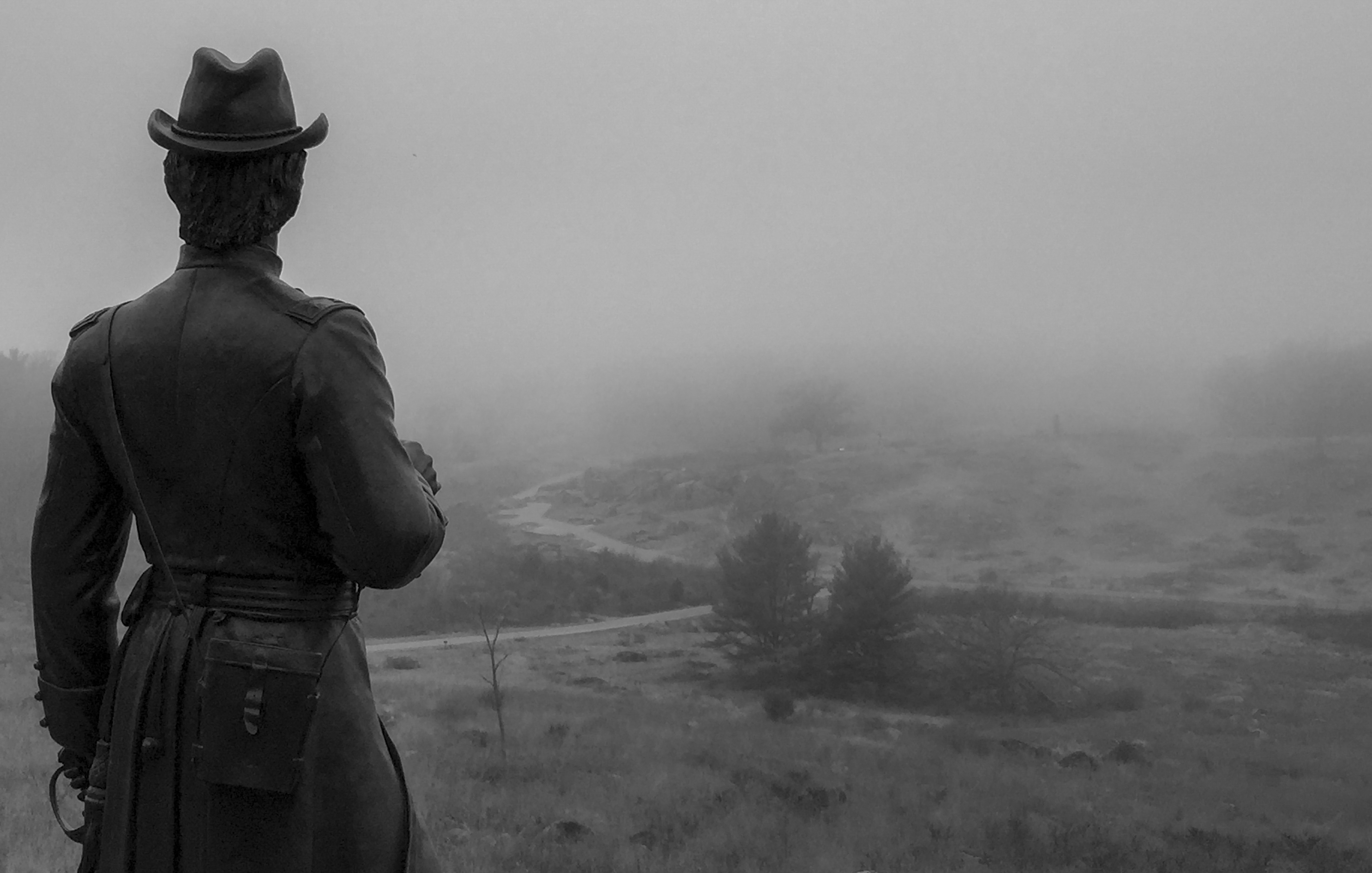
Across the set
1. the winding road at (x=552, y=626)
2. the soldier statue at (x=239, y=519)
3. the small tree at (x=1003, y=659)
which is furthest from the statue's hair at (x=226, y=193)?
the winding road at (x=552, y=626)

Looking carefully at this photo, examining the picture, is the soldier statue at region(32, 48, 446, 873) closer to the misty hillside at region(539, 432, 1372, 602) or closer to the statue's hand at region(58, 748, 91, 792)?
the statue's hand at region(58, 748, 91, 792)

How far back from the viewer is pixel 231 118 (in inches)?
81.7

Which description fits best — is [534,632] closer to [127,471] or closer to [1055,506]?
[1055,506]

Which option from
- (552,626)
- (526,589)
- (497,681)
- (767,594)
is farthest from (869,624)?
(526,589)

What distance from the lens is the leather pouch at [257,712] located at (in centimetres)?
201

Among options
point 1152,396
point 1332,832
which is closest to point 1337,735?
point 1332,832

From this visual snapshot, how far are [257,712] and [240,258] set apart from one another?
37.1 inches

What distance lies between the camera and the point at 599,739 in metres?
13.0

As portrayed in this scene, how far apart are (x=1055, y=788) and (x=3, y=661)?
13582mm

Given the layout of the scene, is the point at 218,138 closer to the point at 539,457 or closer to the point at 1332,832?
the point at 1332,832

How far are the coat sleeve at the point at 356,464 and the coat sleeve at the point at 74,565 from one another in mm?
551

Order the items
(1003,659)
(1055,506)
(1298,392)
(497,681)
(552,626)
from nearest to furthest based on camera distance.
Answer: (497,681)
(1003,659)
(552,626)
(1298,392)
(1055,506)

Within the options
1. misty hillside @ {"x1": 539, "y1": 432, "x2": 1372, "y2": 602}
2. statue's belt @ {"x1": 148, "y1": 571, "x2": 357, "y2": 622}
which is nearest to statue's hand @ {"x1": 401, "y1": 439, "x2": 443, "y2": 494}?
statue's belt @ {"x1": 148, "y1": 571, "x2": 357, "y2": 622}

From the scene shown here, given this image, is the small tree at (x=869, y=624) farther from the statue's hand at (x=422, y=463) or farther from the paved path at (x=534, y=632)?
the statue's hand at (x=422, y=463)
